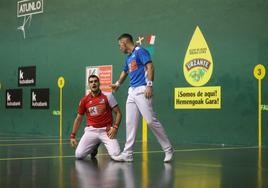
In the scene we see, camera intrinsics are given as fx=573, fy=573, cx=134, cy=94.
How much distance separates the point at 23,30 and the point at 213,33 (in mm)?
5450

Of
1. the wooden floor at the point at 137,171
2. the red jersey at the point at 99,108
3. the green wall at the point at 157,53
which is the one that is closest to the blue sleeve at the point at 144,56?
the red jersey at the point at 99,108

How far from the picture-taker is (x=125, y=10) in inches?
435

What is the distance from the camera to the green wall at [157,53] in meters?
9.09

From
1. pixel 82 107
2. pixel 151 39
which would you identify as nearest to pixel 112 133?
pixel 82 107

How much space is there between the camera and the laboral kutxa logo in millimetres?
9625

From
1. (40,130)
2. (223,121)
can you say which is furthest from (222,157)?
(40,130)

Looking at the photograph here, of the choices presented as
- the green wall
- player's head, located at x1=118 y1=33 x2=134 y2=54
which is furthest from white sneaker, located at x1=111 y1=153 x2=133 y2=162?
the green wall

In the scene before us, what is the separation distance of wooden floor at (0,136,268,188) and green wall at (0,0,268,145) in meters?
2.30

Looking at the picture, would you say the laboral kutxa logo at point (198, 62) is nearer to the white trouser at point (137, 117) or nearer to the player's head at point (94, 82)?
the player's head at point (94, 82)

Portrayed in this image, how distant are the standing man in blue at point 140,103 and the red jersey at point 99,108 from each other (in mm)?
463

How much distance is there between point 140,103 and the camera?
5.91 m

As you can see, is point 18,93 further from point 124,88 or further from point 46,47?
point 124,88

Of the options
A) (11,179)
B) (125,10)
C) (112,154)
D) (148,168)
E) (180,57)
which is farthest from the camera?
(125,10)

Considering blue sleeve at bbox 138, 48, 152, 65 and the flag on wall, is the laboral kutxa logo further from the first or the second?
blue sleeve at bbox 138, 48, 152, 65
